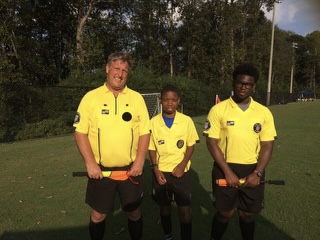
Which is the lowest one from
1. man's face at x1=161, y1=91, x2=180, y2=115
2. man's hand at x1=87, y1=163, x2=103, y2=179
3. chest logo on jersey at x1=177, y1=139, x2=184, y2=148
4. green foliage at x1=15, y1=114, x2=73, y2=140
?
green foliage at x1=15, y1=114, x2=73, y2=140

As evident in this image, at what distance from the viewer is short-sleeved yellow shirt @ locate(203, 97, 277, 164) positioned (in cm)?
331

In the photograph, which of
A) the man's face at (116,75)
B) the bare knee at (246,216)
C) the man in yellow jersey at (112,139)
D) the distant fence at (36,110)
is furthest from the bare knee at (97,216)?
the distant fence at (36,110)

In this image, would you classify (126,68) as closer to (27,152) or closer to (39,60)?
(27,152)

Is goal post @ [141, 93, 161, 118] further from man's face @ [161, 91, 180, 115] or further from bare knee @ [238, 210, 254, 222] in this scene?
bare knee @ [238, 210, 254, 222]

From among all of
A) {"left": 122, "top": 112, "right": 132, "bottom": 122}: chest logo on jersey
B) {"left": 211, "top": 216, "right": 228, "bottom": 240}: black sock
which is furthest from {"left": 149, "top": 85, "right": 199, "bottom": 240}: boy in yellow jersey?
{"left": 122, "top": 112, "right": 132, "bottom": 122}: chest logo on jersey

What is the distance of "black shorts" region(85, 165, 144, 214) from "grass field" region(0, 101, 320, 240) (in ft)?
3.74

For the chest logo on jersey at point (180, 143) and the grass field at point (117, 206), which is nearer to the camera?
the chest logo on jersey at point (180, 143)

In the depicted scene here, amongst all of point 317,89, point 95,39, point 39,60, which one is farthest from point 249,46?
point 317,89

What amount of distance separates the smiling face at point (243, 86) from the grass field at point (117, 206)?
1.94 metres

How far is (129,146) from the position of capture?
327cm

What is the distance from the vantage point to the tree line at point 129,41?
909 inches

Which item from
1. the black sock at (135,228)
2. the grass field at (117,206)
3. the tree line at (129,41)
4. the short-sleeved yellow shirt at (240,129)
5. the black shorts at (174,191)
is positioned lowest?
the grass field at (117,206)

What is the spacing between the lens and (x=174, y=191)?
12.6 ft

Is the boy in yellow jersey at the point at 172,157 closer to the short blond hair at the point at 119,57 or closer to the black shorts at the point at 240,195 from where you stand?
the black shorts at the point at 240,195
